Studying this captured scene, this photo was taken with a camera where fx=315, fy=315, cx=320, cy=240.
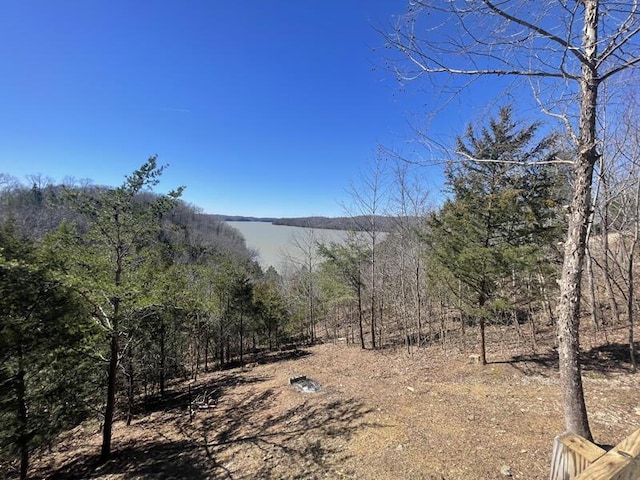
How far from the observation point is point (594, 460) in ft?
4.33

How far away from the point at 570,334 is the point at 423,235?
6.44 meters


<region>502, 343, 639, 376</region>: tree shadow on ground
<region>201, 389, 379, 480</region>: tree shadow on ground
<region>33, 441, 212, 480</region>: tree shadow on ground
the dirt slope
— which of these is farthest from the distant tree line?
<region>502, 343, 639, 376</region>: tree shadow on ground

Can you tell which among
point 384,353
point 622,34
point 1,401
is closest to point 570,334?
point 622,34

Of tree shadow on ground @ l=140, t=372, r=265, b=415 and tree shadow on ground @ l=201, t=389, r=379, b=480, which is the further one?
tree shadow on ground @ l=140, t=372, r=265, b=415

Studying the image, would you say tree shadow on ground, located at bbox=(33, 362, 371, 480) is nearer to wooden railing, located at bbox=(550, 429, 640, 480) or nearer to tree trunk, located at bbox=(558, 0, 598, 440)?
tree trunk, located at bbox=(558, 0, 598, 440)

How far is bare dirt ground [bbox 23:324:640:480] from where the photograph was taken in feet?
13.7

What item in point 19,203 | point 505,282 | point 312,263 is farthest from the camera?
point 19,203

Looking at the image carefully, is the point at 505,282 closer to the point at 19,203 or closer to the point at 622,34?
the point at 622,34

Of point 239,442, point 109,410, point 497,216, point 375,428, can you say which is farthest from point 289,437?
point 497,216

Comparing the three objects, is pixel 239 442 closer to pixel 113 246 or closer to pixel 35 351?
pixel 35 351

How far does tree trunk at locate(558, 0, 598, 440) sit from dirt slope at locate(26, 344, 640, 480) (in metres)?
1.16

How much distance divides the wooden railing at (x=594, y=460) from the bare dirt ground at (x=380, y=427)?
2897mm

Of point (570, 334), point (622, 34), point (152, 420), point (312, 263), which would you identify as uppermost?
point (622, 34)

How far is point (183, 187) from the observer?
724 cm
